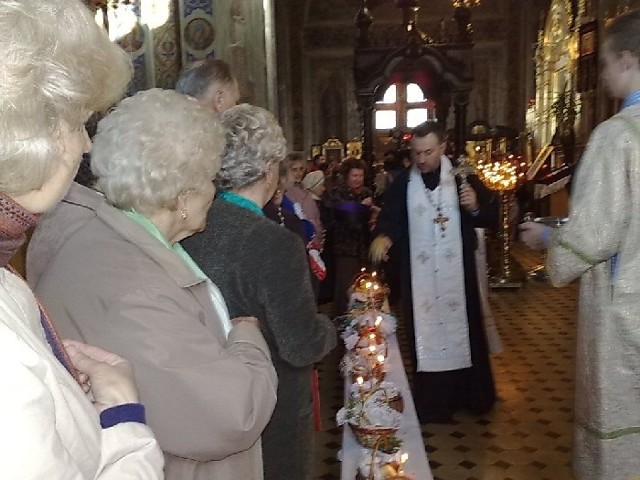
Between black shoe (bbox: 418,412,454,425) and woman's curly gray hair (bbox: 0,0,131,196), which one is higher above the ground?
woman's curly gray hair (bbox: 0,0,131,196)

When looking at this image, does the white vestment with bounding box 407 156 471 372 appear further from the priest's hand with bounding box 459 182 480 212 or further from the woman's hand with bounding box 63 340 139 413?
the woman's hand with bounding box 63 340 139 413

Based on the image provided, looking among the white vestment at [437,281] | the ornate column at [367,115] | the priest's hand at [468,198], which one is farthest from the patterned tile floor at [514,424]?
the ornate column at [367,115]

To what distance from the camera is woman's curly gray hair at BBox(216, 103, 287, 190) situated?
2156mm

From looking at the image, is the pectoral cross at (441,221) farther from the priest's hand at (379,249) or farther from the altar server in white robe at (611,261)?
the altar server in white robe at (611,261)

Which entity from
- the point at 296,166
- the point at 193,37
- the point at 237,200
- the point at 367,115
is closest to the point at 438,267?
the point at 237,200

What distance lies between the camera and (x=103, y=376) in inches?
45.4

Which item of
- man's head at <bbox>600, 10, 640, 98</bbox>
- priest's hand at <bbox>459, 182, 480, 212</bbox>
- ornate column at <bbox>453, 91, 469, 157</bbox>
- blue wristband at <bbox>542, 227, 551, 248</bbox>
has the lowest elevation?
blue wristband at <bbox>542, 227, 551, 248</bbox>

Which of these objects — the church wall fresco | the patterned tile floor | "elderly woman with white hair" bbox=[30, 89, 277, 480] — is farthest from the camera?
the church wall fresco

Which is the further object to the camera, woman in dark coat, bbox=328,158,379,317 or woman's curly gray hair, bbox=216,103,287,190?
woman in dark coat, bbox=328,158,379,317

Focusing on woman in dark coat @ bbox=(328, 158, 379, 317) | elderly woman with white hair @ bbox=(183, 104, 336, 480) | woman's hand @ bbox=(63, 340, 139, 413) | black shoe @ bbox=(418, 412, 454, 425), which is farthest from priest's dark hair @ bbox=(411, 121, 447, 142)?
woman's hand @ bbox=(63, 340, 139, 413)

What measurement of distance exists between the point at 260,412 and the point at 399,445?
4.19ft

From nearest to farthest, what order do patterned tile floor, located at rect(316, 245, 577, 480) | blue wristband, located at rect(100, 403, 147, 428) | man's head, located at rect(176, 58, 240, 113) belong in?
blue wristband, located at rect(100, 403, 147, 428) → man's head, located at rect(176, 58, 240, 113) → patterned tile floor, located at rect(316, 245, 577, 480)

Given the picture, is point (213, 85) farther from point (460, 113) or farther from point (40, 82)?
point (460, 113)

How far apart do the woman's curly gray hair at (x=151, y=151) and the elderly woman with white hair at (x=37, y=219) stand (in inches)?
17.8
